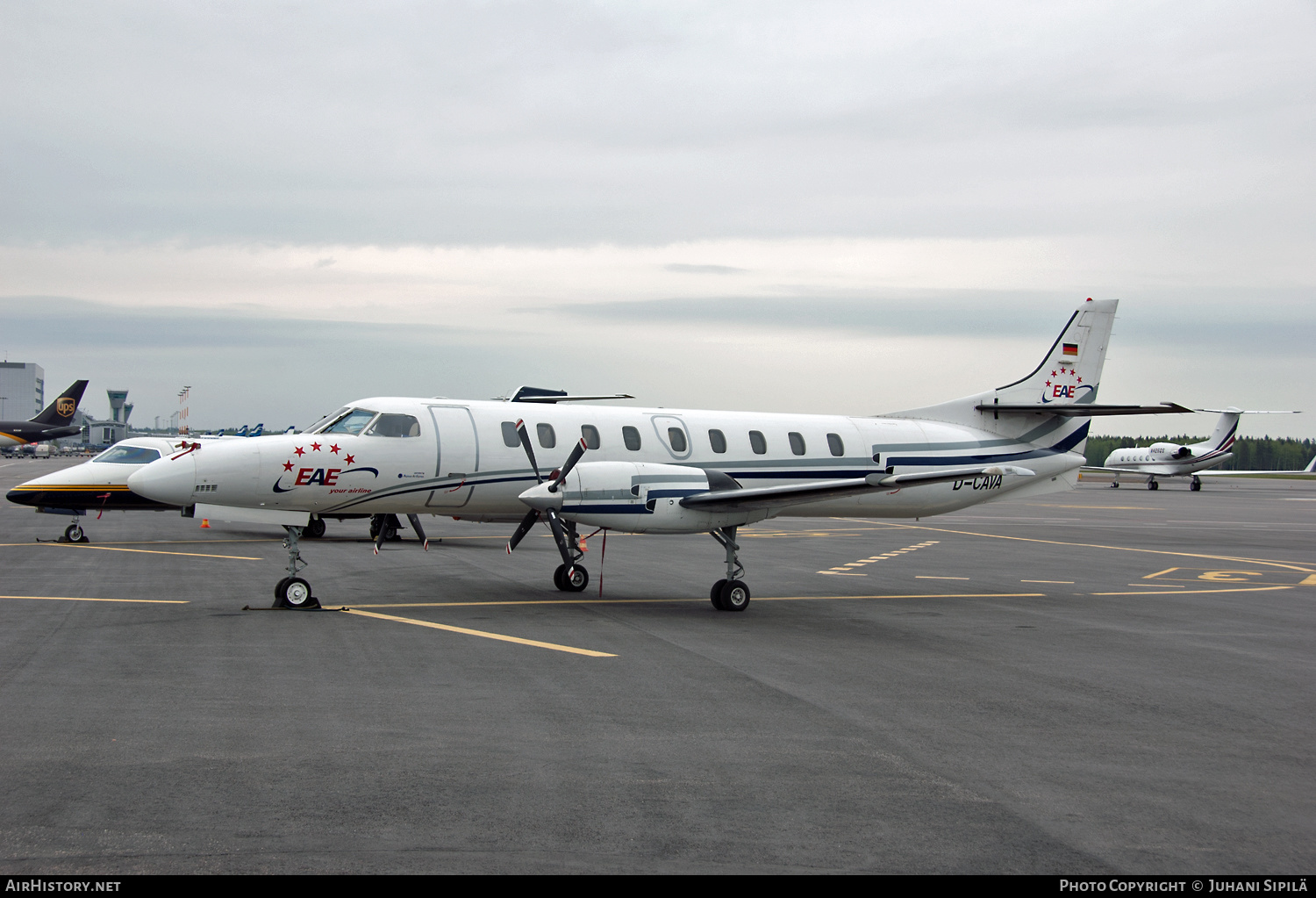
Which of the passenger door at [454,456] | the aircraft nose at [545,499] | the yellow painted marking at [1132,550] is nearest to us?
the aircraft nose at [545,499]

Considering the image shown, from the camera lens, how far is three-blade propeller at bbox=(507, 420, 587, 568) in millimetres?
14109

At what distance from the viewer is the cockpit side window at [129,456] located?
24842mm

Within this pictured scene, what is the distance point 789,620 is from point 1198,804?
8107 millimetres

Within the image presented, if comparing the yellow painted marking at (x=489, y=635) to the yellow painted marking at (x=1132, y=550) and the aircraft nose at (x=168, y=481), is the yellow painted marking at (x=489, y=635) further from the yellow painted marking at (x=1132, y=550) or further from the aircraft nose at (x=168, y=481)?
the yellow painted marking at (x=1132, y=550)

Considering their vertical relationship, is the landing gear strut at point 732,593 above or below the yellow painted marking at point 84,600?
above

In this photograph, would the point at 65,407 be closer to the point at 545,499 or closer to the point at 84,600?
the point at 84,600

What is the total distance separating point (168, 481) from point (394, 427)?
130 inches

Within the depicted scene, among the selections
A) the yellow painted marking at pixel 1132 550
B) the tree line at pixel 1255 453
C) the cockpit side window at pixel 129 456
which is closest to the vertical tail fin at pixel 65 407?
the cockpit side window at pixel 129 456

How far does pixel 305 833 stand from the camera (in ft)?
17.4

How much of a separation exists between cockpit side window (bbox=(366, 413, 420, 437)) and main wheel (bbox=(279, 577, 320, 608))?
255cm

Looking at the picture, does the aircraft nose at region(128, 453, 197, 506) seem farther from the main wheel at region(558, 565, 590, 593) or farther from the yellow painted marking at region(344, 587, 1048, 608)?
the main wheel at region(558, 565, 590, 593)

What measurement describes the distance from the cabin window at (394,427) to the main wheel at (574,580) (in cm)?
354
